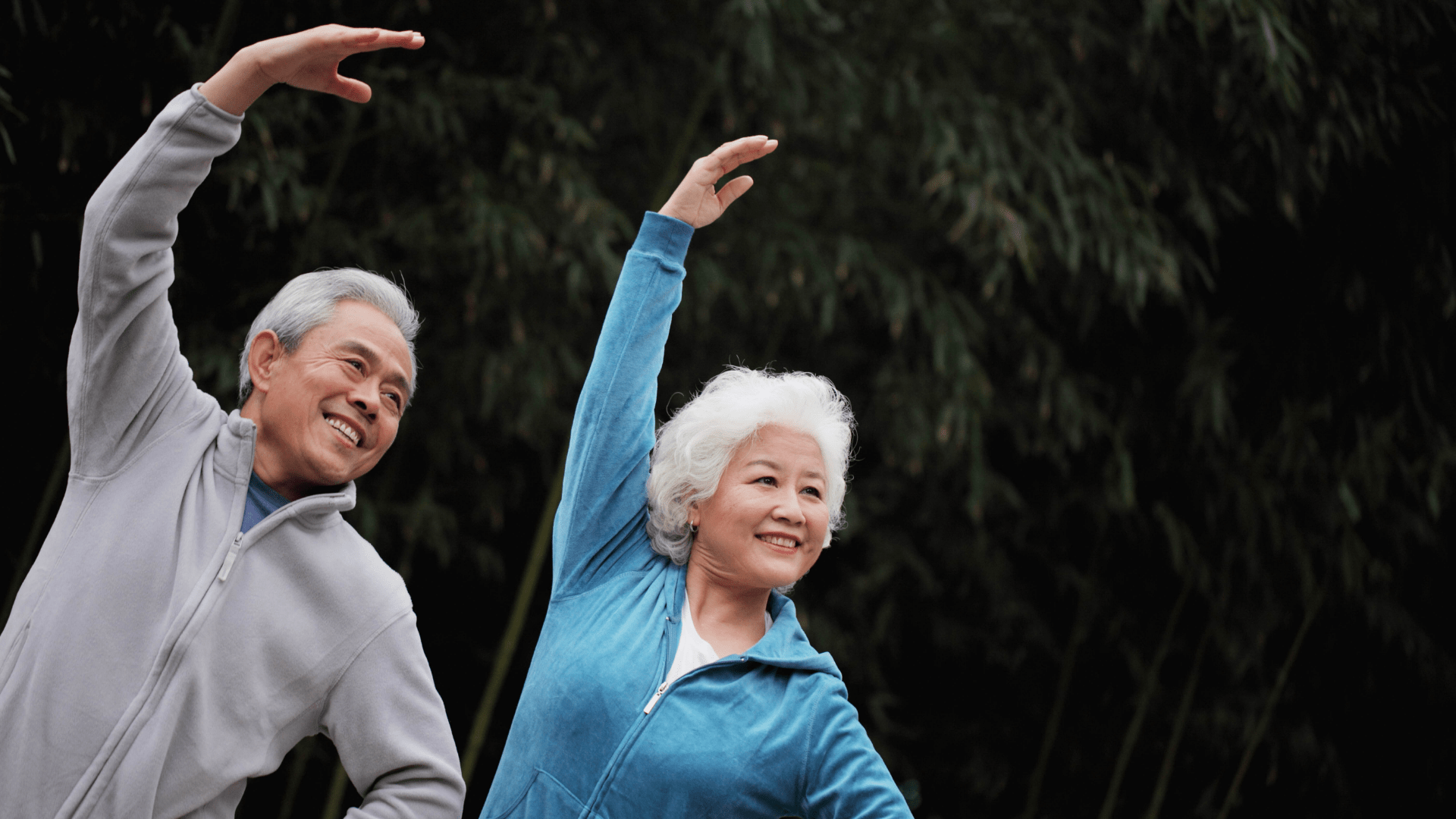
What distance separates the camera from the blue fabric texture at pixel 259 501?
1319mm

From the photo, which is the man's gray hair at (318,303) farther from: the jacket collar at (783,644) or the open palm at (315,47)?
the jacket collar at (783,644)

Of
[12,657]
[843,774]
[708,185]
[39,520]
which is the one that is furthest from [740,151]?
[39,520]

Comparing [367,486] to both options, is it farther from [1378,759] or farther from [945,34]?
[1378,759]

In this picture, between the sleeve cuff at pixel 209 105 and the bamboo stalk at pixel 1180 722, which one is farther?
the bamboo stalk at pixel 1180 722

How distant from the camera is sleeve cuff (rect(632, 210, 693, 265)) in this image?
1597mm

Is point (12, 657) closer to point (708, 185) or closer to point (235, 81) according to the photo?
point (235, 81)

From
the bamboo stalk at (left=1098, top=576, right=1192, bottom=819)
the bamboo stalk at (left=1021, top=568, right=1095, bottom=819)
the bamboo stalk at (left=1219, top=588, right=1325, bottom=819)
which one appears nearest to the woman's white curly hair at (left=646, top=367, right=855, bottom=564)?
the bamboo stalk at (left=1021, top=568, right=1095, bottom=819)

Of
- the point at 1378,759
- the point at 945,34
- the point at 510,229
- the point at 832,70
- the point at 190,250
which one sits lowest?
the point at 1378,759

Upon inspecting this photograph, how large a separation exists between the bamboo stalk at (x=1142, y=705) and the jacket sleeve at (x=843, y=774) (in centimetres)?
292

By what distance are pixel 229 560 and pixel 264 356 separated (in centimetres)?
25

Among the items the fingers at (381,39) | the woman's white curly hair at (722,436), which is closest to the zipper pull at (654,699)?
the woman's white curly hair at (722,436)

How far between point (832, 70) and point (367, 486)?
1633 mm

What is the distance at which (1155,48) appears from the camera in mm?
3418

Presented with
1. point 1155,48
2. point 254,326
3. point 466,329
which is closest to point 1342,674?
point 1155,48
